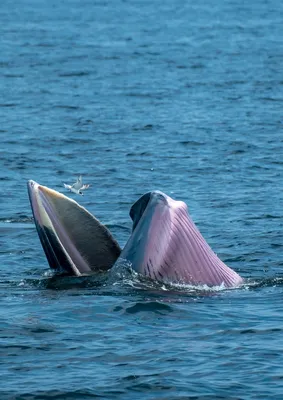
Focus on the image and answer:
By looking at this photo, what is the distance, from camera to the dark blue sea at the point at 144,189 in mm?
12703

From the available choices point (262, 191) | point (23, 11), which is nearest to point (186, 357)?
point (262, 191)

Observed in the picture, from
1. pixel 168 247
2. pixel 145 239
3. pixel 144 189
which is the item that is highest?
pixel 145 239

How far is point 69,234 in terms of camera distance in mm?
15555

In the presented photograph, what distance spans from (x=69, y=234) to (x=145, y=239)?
1.27 metres

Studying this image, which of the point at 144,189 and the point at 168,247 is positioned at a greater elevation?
the point at 168,247

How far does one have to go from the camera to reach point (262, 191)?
904 inches

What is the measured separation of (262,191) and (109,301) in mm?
8488

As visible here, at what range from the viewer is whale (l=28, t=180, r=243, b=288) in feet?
48.4

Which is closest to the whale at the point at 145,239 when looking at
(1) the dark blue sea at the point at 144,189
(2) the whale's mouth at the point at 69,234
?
(2) the whale's mouth at the point at 69,234

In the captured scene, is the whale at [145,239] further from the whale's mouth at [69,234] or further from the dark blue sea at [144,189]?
the dark blue sea at [144,189]

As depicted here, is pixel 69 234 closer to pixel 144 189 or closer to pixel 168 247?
pixel 168 247

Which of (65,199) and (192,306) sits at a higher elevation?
(65,199)

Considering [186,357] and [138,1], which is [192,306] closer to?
[186,357]

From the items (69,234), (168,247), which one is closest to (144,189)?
(69,234)
